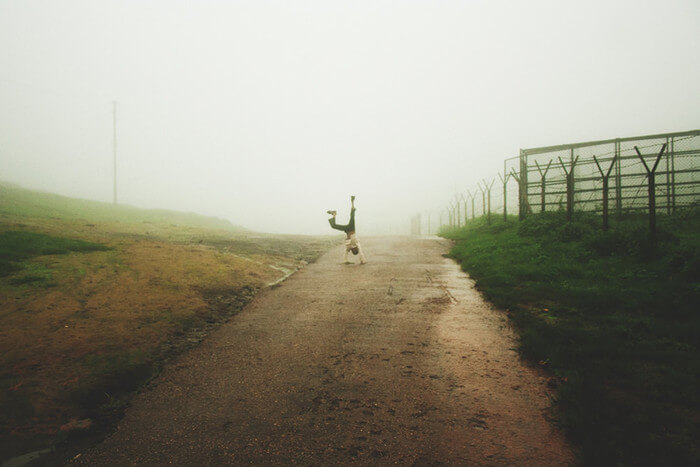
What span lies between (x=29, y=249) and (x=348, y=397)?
24.9ft

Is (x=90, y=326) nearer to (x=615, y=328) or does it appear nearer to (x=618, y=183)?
(x=615, y=328)

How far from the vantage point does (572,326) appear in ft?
14.3

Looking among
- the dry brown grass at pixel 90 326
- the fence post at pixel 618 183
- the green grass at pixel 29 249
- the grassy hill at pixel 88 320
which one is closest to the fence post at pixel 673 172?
the fence post at pixel 618 183

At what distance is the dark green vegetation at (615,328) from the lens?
250cm

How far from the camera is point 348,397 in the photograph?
327 centimetres

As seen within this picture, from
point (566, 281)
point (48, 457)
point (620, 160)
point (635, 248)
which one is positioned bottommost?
point (48, 457)

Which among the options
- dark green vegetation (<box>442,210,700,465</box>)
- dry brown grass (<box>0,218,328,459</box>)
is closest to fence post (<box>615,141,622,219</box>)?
dark green vegetation (<box>442,210,700,465</box>)

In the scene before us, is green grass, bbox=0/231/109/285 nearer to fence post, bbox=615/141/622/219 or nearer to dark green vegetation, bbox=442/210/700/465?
dark green vegetation, bbox=442/210/700/465

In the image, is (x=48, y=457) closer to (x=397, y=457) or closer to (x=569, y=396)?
(x=397, y=457)

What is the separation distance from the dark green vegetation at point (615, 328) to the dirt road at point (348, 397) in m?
0.35

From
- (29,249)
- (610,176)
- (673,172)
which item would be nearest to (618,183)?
(610,176)

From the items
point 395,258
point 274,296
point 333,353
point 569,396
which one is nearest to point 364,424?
point 333,353

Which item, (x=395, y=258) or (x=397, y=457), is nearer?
(x=397, y=457)

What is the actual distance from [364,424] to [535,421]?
1.50 metres
